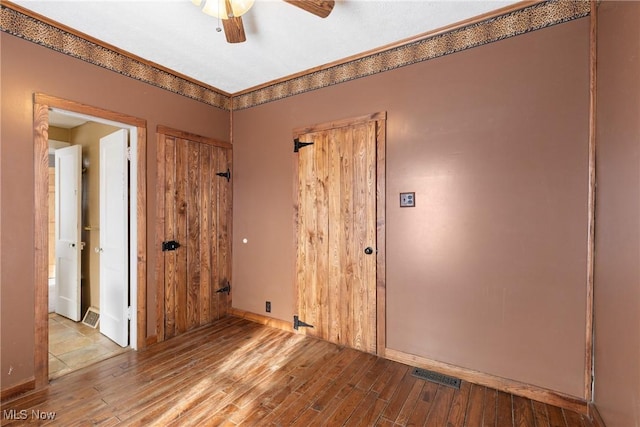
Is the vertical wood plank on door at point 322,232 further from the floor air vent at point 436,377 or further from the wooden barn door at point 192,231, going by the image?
the wooden barn door at point 192,231

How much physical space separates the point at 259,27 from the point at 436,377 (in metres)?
3.09

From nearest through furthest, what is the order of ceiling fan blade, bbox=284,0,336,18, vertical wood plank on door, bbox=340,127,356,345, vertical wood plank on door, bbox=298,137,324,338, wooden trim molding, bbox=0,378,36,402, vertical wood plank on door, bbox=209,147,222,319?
ceiling fan blade, bbox=284,0,336,18, wooden trim molding, bbox=0,378,36,402, vertical wood plank on door, bbox=340,127,356,345, vertical wood plank on door, bbox=298,137,324,338, vertical wood plank on door, bbox=209,147,222,319

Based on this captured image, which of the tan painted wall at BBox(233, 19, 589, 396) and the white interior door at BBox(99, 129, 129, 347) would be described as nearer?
the tan painted wall at BBox(233, 19, 589, 396)

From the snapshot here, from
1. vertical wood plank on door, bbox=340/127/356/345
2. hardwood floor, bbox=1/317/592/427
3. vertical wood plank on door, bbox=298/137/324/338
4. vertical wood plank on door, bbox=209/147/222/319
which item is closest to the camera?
hardwood floor, bbox=1/317/592/427

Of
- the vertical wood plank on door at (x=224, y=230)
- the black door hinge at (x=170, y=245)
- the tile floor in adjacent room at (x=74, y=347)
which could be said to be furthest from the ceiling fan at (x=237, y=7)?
the tile floor in adjacent room at (x=74, y=347)

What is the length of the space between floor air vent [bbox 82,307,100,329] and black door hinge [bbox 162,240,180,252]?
1.35 metres

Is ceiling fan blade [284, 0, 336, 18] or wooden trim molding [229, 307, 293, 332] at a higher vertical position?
ceiling fan blade [284, 0, 336, 18]

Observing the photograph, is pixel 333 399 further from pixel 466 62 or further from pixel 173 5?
pixel 173 5

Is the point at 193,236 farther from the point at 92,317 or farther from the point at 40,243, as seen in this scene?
the point at 92,317

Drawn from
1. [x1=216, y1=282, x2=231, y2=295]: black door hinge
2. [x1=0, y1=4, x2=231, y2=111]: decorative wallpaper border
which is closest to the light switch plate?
[x1=216, y1=282, x2=231, y2=295]: black door hinge

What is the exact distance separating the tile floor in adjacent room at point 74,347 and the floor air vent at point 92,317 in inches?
1.5

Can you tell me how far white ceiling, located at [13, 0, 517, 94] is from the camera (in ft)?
6.91

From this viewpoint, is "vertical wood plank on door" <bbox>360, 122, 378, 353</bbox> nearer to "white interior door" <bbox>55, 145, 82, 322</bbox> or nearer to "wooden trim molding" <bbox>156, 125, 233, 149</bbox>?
"wooden trim molding" <bbox>156, 125, 233, 149</bbox>

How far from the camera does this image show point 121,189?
9.37ft
